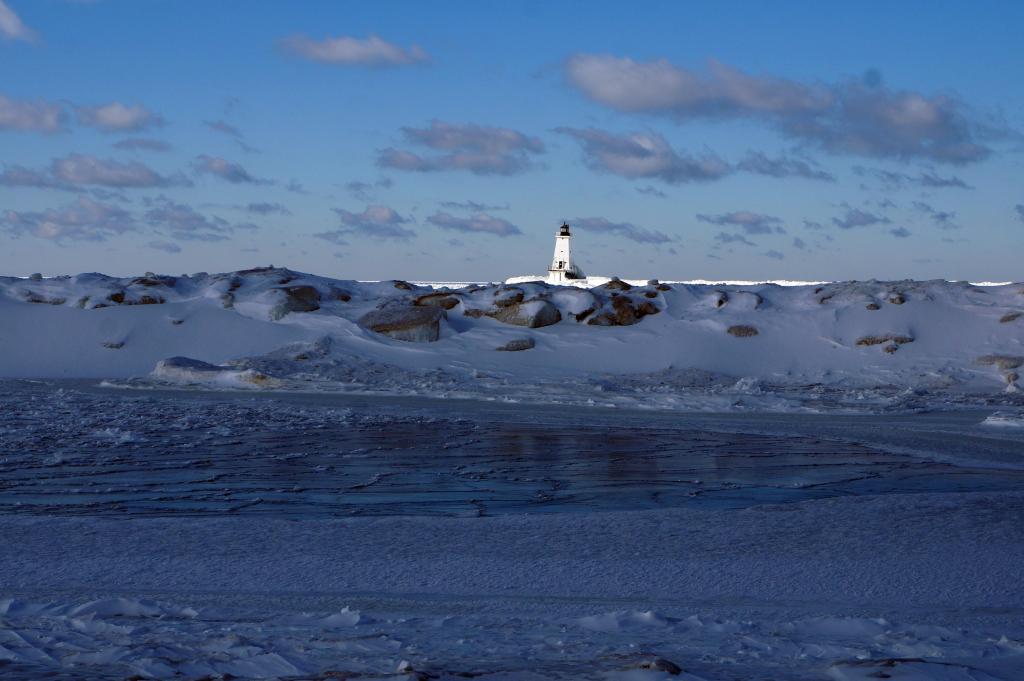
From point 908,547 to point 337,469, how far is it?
12.6 ft

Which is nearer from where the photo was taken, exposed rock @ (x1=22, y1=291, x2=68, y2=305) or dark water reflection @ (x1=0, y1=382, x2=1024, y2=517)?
dark water reflection @ (x1=0, y1=382, x2=1024, y2=517)

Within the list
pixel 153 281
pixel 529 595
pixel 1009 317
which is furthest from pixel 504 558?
pixel 153 281

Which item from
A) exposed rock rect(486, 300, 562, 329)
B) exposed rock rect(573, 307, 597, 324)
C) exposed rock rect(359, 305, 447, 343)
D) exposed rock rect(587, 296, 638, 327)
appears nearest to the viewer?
exposed rock rect(359, 305, 447, 343)

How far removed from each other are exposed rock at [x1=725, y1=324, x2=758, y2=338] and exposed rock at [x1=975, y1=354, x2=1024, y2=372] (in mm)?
3329

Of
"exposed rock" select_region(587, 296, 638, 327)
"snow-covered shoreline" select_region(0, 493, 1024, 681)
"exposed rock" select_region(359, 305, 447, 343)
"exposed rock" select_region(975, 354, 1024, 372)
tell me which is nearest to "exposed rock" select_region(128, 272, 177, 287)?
"exposed rock" select_region(359, 305, 447, 343)

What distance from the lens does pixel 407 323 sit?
56.1 feet

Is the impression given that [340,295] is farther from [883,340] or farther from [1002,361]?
[1002,361]

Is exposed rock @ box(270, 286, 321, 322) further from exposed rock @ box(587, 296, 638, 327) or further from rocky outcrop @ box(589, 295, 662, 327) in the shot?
exposed rock @ box(587, 296, 638, 327)

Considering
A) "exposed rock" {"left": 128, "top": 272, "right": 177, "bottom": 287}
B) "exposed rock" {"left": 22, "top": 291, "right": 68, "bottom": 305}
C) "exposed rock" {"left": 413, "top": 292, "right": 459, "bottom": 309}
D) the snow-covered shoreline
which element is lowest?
the snow-covered shoreline

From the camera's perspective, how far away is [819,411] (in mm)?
11922

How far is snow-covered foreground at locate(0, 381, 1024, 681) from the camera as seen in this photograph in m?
3.36

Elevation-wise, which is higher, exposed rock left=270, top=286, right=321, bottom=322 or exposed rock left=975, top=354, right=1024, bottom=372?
exposed rock left=270, top=286, right=321, bottom=322

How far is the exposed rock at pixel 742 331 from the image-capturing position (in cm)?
1698

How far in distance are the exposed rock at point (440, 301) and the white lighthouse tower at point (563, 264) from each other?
21.3 metres
